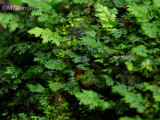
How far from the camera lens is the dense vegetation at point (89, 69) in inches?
72.6

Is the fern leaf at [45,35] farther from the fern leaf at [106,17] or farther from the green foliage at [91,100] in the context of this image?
the green foliage at [91,100]

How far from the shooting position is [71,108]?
2.42 metres

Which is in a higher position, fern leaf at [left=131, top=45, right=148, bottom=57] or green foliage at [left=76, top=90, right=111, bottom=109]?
fern leaf at [left=131, top=45, right=148, bottom=57]

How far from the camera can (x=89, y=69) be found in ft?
7.72

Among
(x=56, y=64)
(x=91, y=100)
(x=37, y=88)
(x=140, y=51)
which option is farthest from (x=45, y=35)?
(x=140, y=51)

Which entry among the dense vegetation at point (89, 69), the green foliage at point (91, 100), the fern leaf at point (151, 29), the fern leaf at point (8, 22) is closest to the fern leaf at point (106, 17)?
the dense vegetation at point (89, 69)

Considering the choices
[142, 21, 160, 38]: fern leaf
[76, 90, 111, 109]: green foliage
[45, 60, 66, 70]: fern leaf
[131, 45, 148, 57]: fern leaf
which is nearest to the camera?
[76, 90, 111, 109]: green foliage

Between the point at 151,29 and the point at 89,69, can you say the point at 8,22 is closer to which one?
the point at 89,69

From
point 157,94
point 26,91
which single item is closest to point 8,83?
point 26,91

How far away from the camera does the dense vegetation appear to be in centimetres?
184

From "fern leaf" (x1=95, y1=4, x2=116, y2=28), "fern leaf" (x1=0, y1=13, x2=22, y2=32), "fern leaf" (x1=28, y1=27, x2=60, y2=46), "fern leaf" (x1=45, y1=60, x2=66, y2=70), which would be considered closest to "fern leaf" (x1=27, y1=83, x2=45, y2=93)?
"fern leaf" (x1=45, y1=60, x2=66, y2=70)

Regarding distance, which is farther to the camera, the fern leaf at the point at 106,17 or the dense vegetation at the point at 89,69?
the fern leaf at the point at 106,17

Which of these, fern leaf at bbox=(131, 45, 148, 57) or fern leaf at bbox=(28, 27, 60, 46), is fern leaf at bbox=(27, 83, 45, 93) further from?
fern leaf at bbox=(131, 45, 148, 57)

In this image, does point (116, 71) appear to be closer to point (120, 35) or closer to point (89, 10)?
point (120, 35)
